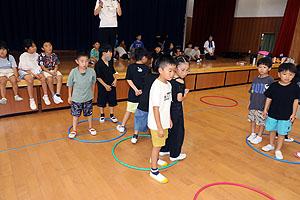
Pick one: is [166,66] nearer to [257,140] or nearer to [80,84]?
[80,84]

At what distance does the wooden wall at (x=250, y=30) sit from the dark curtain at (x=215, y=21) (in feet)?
1.28

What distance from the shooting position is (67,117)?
4258 millimetres

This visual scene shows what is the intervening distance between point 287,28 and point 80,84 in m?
10.9

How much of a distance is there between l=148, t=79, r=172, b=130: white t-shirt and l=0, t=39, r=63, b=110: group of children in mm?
2743

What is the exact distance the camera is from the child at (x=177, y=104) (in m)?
2.48

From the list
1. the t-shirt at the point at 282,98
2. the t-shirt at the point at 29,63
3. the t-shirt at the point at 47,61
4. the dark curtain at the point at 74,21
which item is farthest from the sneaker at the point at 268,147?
the dark curtain at the point at 74,21

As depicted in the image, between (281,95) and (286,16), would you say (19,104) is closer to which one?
(281,95)

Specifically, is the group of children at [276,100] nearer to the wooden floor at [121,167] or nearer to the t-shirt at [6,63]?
the wooden floor at [121,167]

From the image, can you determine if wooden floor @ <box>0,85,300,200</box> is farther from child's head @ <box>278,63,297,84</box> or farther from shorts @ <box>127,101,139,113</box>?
child's head @ <box>278,63,297,84</box>

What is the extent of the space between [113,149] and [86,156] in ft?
1.18

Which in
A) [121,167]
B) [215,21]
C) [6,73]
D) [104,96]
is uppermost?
[215,21]

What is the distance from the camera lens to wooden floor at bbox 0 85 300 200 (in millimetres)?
2301

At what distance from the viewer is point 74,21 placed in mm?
9617

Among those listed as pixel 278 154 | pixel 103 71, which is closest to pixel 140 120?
pixel 103 71
